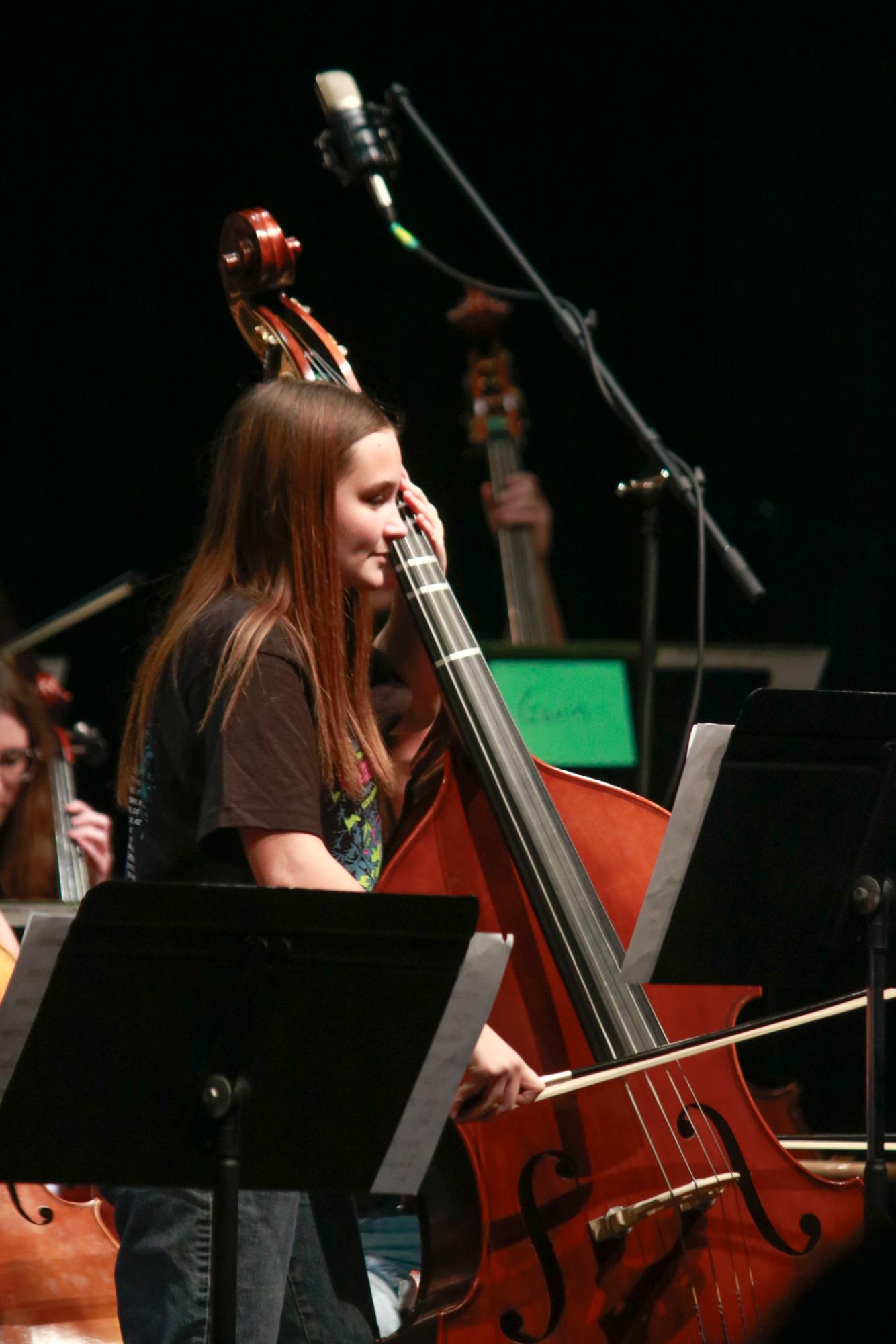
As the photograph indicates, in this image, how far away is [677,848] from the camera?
1.66m

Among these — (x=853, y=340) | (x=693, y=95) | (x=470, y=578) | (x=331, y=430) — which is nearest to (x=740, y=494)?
(x=853, y=340)

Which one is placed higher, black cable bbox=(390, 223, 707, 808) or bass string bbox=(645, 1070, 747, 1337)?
black cable bbox=(390, 223, 707, 808)

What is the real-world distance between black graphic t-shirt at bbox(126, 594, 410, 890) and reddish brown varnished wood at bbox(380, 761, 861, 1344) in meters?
0.14

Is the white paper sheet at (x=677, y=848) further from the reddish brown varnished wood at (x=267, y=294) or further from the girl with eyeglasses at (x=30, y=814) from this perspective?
the girl with eyeglasses at (x=30, y=814)

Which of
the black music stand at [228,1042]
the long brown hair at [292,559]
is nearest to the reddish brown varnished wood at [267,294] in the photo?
the long brown hair at [292,559]

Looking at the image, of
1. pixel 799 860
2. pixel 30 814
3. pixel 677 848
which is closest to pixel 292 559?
pixel 677 848

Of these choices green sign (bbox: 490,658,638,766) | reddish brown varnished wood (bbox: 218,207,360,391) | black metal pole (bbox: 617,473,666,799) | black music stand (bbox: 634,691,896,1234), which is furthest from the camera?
green sign (bbox: 490,658,638,766)

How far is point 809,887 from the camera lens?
5.64 feet

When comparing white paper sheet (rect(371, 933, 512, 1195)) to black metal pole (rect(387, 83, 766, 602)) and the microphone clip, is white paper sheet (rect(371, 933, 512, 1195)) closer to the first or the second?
black metal pole (rect(387, 83, 766, 602))

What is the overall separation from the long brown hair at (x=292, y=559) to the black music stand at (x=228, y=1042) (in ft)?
1.26

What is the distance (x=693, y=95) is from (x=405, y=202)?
0.81m

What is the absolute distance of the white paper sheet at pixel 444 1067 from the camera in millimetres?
1418

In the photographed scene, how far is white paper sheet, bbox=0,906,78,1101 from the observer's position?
126 cm

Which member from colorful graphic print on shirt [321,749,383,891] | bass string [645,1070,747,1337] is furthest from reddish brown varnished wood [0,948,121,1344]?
bass string [645,1070,747,1337]
